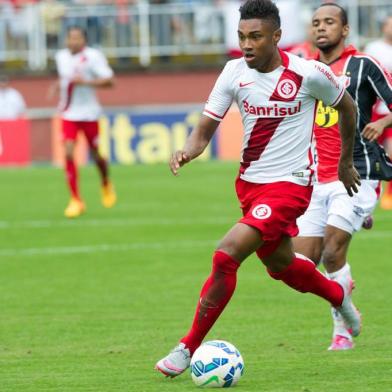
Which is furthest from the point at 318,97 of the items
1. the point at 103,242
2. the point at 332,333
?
the point at 103,242

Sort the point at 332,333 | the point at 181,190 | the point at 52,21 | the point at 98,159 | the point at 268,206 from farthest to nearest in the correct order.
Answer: the point at 52,21, the point at 181,190, the point at 98,159, the point at 332,333, the point at 268,206

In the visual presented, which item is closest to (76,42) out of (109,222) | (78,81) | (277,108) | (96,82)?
(78,81)

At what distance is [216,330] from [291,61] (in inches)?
98.2

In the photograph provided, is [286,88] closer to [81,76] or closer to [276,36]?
[276,36]

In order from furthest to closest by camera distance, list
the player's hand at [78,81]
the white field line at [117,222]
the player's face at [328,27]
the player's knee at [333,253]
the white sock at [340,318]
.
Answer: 1. the player's hand at [78,81]
2. the white field line at [117,222]
3. the player's face at [328,27]
4. the player's knee at [333,253]
5. the white sock at [340,318]

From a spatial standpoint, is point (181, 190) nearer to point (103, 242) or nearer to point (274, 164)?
point (103, 242)

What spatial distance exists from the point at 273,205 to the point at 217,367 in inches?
40.5

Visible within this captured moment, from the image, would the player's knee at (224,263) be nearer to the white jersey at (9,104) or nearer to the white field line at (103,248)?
the white field line at (103,248)

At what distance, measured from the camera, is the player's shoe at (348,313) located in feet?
26.7

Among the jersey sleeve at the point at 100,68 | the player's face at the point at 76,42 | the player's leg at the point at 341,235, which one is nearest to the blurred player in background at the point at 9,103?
the player's face at the point at 76,42

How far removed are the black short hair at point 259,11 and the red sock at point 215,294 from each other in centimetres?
141

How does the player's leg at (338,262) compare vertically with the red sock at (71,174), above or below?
above

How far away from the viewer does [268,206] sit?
7.22 metres

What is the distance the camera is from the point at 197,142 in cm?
729
